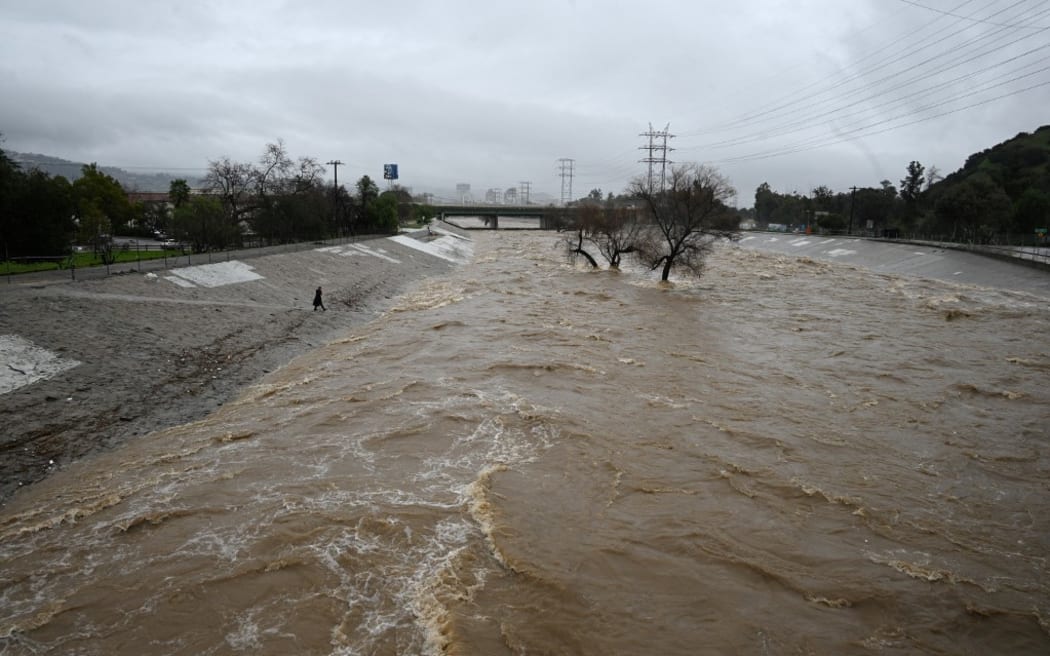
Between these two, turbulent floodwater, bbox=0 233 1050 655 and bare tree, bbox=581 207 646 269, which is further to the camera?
bare tree, bbox=581 207 646 269

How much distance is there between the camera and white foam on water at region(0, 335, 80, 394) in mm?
14961

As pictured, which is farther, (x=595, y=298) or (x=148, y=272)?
(x=595, y=298)

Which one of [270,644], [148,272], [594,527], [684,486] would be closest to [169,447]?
[270,644]

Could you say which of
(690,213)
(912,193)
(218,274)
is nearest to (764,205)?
(912,193)

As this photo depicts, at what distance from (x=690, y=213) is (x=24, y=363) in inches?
1393

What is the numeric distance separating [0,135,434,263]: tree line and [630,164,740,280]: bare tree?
32898 mm

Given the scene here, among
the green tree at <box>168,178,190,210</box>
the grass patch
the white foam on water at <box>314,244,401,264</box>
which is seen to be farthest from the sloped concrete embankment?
the green tree at <box>168,178,190,210</box>

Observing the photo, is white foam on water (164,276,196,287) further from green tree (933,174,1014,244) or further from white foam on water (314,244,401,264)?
green tree (933,174,1014,244)

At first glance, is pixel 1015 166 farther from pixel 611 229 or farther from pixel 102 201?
pixel 102 201

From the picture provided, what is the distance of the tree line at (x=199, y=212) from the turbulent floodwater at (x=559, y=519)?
23450 mm

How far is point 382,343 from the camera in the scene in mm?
22922

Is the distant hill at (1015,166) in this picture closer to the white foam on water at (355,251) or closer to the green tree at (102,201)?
the white foam on water at (355,251)

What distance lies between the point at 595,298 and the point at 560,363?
56.3 ft

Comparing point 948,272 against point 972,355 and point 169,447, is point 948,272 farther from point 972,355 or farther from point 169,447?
point 169,447
